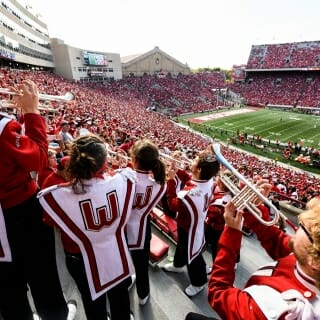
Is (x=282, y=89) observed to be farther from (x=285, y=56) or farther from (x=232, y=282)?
(x=232, y=282)

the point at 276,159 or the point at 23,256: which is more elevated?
the point at 23,256

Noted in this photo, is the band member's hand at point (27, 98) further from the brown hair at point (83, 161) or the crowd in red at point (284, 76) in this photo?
the crowd in red at point (284, 76)

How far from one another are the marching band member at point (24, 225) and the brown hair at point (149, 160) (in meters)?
0.89

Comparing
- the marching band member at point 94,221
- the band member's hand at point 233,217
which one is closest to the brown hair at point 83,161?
the marching band member at point 94,221

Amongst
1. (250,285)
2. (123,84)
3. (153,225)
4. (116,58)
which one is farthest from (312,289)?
(116,58)

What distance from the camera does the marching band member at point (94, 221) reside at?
161cm

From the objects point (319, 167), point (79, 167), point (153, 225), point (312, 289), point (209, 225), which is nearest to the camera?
point (312, 289)

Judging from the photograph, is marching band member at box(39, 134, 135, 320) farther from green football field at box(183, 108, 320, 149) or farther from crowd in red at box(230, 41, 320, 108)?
crowd in red at box(230, 41, 320, 108)

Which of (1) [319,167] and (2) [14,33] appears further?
(2) [14,33]

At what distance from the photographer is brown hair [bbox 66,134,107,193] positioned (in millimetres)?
1574

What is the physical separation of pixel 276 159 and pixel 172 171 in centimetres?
1900

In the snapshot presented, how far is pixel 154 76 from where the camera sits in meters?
50.9

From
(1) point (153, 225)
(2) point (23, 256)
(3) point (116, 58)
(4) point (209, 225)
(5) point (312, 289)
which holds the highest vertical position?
(3) point (116, 58)

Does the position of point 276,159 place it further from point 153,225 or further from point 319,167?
point 153,225
